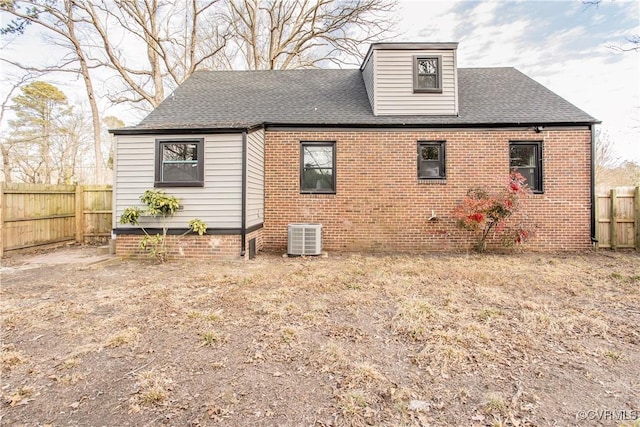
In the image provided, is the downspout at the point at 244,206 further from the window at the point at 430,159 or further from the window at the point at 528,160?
the window at the point at 528,160

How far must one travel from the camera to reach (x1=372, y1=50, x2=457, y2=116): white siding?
8.55 m

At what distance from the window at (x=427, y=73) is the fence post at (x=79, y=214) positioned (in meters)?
10.1

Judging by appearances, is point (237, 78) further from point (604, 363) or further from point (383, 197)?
point (604, 363)

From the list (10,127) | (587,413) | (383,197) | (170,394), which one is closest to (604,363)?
(587,413)

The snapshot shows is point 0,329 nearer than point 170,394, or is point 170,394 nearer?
point 170,394

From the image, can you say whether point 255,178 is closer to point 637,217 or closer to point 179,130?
point 179,130

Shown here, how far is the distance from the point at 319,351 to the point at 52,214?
29.6ft

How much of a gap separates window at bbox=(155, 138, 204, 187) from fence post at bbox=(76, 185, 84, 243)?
3.97 meters

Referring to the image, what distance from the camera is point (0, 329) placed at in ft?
10.7

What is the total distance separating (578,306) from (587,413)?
2.57 metres

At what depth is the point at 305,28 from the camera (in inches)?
640

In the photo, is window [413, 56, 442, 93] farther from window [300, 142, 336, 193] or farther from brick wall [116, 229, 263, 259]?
brick wall [116, 229, 263, 259]

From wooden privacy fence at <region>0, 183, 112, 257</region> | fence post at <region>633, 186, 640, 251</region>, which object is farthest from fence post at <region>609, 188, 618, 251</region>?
wooden privacy fence at <region>0, 183, 112, 257</region>

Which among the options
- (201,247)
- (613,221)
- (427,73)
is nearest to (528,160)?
(613,221)
